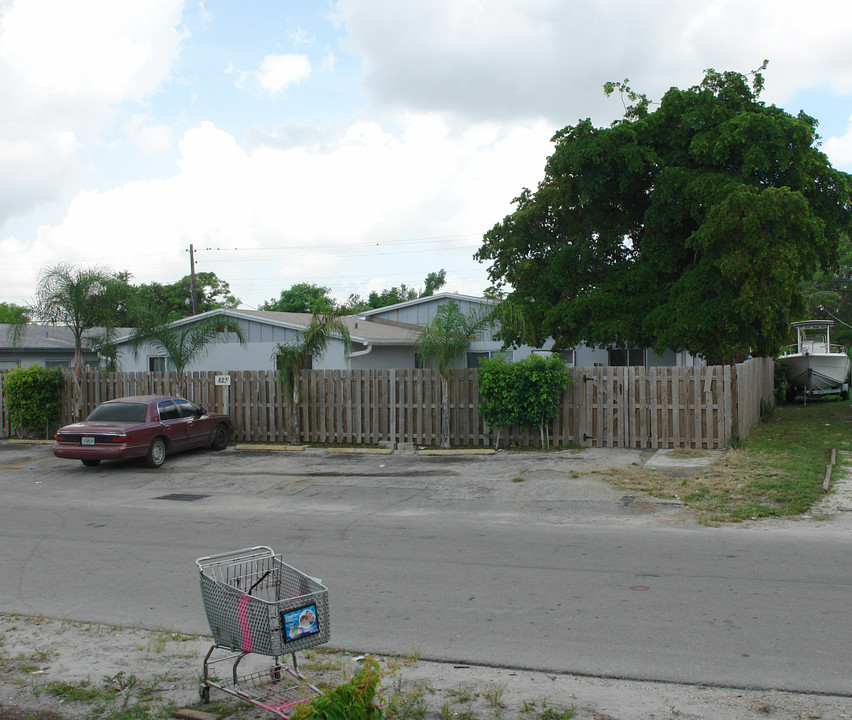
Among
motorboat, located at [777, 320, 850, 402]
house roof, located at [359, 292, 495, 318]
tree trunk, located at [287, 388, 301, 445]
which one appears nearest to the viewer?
tree trunk, located at [287, 388, 301, 445]

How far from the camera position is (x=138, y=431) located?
15188 mm

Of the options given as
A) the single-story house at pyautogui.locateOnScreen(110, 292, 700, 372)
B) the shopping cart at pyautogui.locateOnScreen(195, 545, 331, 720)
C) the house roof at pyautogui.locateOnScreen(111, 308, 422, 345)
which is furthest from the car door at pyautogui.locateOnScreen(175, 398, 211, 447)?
the shopping cart at pyautogui.locateOnScreen(195, 545, 331, 720)

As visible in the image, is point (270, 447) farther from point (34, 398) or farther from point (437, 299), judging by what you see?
point (437, 299)

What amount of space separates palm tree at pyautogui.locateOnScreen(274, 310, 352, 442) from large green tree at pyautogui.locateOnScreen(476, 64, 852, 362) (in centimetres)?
487

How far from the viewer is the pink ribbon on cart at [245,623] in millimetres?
4297

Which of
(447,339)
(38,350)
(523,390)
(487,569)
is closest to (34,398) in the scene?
(447,339)

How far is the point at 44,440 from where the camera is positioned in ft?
66.8

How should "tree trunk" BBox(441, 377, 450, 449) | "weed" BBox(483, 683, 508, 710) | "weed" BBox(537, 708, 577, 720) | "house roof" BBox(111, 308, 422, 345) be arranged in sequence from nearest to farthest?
1. "weed" BBox(537, 708, 577, 720)
2. "weed" BBox(483, 683, 508, 710)
3. "tree trunk" BBox(441, 377, 450, 449)
4. "house roof" BBox(111, 308, 422, 345)

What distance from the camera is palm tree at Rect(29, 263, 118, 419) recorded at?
65.9ft

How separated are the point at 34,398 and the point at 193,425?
6271 mm

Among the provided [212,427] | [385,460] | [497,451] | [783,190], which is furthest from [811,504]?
[212,427]

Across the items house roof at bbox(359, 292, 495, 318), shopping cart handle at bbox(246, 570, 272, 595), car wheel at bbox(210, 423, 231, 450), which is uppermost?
house roof at bbox(359, 292, 495, 318)

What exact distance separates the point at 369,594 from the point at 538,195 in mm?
18940

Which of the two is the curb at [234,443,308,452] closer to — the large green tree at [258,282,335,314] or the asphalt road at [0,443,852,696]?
the asphalt road at [0,443,852,696]
